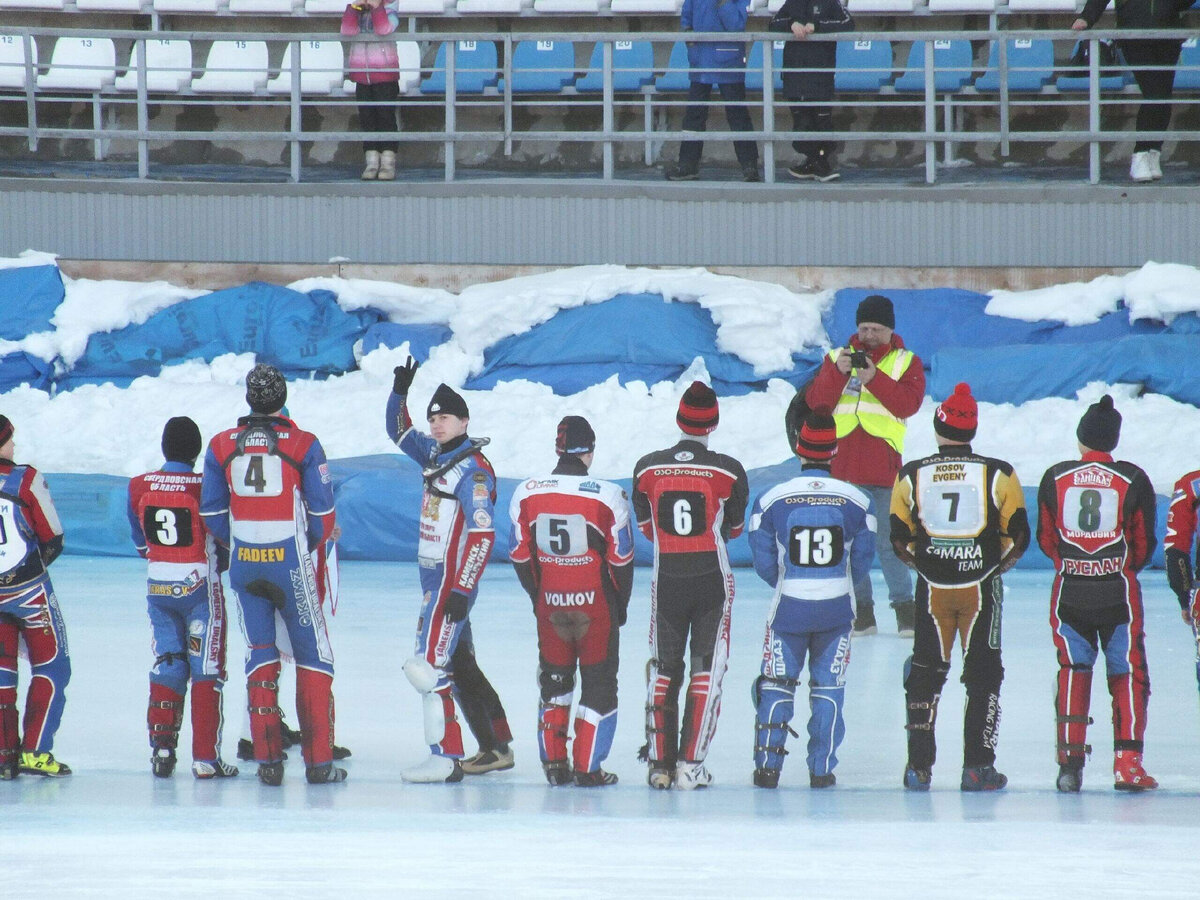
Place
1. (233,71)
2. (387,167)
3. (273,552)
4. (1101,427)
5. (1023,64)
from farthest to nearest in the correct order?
(1023,64)
(233,71)
(387,167)
(1101,427)
(273,552)

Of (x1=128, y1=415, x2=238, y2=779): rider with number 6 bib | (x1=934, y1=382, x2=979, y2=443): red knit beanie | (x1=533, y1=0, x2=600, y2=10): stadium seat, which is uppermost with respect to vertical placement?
(x1=533, y1=0, x2=600, y2=10): stadium seat

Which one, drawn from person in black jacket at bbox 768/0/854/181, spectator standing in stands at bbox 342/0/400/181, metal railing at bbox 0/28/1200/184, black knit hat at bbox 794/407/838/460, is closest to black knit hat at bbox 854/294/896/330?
black knit hat at bbox 794/407/838/460

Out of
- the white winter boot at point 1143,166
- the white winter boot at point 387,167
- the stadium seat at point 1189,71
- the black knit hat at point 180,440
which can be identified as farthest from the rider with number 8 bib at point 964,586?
the stadium seat at point 1189,71

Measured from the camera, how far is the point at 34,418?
11.2 metres

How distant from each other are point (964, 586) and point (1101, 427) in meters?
0.82

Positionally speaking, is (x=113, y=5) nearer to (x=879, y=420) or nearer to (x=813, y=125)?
(x=813, y=125)

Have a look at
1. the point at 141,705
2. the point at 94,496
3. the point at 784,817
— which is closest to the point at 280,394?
the point at 141,705

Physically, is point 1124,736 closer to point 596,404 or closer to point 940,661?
point 940,661

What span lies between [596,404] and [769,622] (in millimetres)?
5839

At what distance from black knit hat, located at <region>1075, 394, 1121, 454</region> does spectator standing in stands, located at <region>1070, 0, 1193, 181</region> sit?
7.35m

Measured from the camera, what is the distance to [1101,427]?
5.23 metres

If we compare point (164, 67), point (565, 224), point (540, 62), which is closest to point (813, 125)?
point (565, 224)

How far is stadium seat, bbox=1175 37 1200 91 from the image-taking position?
1276 cm

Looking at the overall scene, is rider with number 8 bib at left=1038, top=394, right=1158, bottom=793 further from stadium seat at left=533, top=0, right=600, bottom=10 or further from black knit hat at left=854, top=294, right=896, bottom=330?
stadium seat at left=533, top=0, right=600, bottom=10
